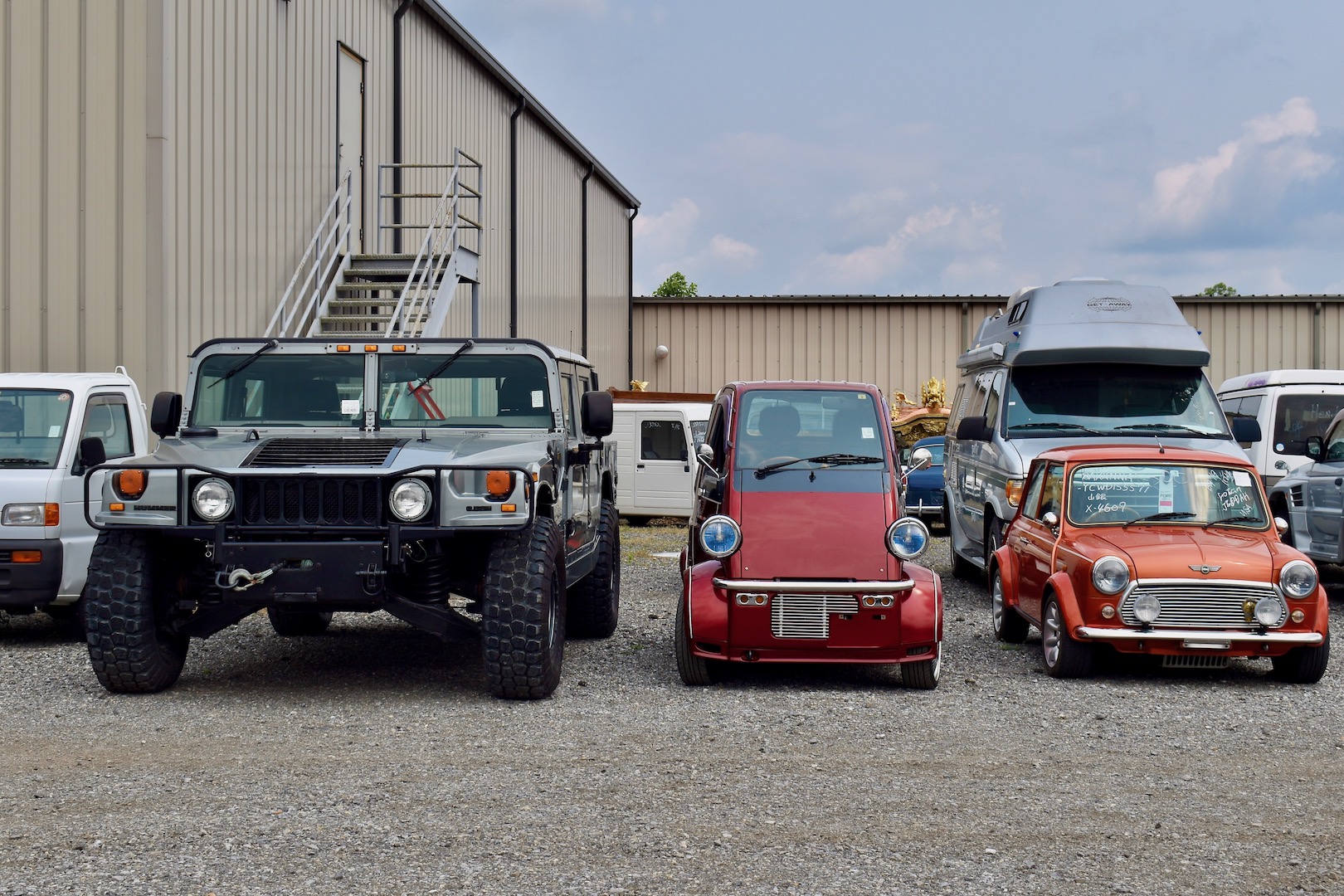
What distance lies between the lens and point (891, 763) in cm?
623

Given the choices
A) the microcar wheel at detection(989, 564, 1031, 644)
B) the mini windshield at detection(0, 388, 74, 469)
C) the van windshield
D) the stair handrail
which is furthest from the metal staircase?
the microcar wheel at detection(989, 564, 1031, 644)

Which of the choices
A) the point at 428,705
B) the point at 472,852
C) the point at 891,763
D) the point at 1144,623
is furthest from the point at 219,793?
the point at 1144,623

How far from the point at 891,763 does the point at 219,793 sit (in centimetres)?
294

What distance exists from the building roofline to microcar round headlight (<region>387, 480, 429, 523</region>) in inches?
570

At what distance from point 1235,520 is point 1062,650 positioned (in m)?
1.66

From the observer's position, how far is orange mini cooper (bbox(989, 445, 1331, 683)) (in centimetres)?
807

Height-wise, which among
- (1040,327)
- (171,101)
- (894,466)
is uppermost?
(171,101)

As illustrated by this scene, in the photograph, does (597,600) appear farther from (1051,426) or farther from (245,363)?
(1051,426)

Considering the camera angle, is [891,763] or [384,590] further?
[384,590]

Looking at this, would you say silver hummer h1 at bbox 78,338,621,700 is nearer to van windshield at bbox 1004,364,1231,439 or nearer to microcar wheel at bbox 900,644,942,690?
microcar wheel at bbox 900,644,942,690

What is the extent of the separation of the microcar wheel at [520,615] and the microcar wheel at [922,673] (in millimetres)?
2097

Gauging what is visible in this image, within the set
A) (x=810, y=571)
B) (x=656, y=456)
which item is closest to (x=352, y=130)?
(x=656, y=456)

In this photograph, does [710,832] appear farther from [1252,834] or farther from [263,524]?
[263,524]

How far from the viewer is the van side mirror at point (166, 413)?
811 cm
